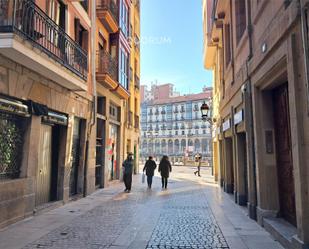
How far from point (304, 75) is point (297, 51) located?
0.51 metres

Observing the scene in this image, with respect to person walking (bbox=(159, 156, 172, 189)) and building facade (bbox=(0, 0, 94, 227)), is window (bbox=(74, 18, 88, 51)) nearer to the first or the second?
building facade (bbox=(0, 0, 94, 227))

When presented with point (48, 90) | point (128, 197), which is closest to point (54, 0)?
point (48, 90)

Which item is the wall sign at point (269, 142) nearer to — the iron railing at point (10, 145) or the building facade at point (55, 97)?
the building facade at point (55, 97)

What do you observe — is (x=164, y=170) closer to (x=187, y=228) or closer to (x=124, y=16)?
(x=187, y=228)

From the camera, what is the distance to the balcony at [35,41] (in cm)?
662

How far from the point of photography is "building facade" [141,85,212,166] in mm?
101731

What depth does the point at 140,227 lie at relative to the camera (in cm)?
705

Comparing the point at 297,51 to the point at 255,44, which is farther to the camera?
the point at 255,44

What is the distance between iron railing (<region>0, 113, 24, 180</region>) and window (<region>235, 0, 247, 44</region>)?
289 inches

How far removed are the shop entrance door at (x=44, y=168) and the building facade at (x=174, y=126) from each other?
8975 centimetres

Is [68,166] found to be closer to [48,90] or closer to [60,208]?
[60,208]

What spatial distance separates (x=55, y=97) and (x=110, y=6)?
7385 mm

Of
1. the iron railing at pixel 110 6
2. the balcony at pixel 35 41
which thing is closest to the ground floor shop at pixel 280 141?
the balcony at pixel 35 41

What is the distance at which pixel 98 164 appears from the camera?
49.1ft
